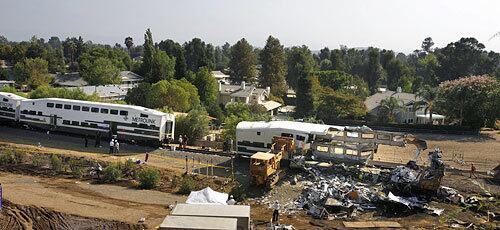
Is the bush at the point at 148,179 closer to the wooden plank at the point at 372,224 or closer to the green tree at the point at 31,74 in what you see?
the wooden plank at the point at 372,224

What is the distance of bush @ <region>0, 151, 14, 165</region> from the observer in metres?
29.0

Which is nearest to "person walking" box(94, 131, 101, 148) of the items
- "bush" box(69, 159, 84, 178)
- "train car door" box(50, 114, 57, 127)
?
"train car door" box(50, 114, 57, 127)

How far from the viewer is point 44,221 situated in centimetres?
2041

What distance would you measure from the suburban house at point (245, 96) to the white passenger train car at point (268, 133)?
34234 mm

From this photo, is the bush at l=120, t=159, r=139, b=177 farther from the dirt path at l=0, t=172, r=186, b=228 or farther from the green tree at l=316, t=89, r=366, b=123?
the green tree at l=316, t=89, r=366, b=123

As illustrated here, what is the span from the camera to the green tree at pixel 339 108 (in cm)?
5538

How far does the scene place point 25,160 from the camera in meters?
29.8

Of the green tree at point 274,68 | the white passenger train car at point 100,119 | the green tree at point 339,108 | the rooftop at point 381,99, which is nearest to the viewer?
the white passenger train car at point 100,119

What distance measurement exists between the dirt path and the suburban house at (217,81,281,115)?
41.9m

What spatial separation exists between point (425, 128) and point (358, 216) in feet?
102

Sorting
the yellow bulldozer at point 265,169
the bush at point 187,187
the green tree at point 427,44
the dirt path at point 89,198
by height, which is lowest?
the dirt path at point 89,198

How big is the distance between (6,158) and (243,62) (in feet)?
214

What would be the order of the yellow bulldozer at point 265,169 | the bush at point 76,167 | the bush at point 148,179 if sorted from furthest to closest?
the bush at point 76,167 < the bush at point 148,179 < the yellow bulldozer at point 265,169

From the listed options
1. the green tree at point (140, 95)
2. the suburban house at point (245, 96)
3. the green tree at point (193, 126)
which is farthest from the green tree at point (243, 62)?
the green tree at point (193, 126)
